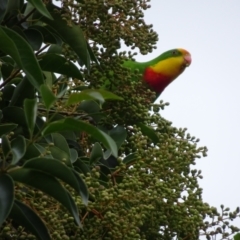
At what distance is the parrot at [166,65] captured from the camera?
336 cm

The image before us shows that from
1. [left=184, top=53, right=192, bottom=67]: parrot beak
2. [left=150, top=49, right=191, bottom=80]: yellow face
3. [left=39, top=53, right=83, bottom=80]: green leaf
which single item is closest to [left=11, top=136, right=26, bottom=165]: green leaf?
[left=39, top=53, right=83, bottom=80]: green leaf

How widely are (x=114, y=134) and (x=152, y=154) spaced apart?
14.0 inches

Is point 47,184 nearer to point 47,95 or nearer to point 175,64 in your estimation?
point 47,95

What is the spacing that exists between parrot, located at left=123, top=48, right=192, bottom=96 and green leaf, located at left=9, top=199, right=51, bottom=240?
2.03 meters

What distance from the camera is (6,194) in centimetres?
120

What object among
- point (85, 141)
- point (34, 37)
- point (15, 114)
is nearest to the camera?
point (15, 114)

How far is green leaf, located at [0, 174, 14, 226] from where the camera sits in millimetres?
1167

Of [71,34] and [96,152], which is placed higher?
[71,34]

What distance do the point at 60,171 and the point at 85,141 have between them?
62 cm

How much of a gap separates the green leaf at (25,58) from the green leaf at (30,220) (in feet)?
0.88

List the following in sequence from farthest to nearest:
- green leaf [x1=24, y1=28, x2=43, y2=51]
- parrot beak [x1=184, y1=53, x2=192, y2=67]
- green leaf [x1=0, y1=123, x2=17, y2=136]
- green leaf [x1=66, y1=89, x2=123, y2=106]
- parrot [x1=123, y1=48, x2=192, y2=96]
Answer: parrot beak [x1=184, y1=53, x2=192, y2=67] < parrot [x1=123, y1=48, x2=192, y2=96] < green leaf [x1=24, y1=28, x2=43, y2=51] < green leaf [x1=0, y1=123, x2=17, y2=136] < green leaf [x1=66, y1=89, x2=123, y2=106]

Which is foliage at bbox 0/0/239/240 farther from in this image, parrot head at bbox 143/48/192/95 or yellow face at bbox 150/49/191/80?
yellow face at bbox 150/49/191/80

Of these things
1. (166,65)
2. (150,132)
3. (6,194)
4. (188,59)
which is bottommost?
(6,194)

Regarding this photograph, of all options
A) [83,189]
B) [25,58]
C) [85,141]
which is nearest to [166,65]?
[85,141]
